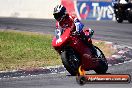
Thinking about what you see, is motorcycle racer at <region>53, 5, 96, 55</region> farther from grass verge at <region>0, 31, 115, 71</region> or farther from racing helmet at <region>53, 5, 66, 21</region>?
grass verge at <region>0, 31, 115, 71</region>

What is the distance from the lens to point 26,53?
16.0 metres

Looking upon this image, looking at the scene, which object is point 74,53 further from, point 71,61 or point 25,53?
point 25,53

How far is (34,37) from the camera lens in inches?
835

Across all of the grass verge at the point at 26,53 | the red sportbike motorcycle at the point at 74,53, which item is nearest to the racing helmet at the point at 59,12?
the red sportbike motorcycle at the point at 74,53

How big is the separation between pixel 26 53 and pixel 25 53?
0.04 m

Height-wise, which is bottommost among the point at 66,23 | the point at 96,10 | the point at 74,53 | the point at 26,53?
the point at 96,10

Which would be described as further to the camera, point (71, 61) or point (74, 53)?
point (74, 53)

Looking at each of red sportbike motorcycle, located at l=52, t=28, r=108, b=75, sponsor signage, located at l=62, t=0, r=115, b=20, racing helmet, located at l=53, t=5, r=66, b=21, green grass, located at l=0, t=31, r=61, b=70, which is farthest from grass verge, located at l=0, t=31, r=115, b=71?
sponsor signage, located at l=62, t=0, r=115, b=20

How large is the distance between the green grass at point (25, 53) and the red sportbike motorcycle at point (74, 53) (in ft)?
8.17

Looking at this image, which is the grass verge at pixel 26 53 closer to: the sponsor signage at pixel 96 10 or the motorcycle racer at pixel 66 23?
the motorcycle racer at pixel 66 23

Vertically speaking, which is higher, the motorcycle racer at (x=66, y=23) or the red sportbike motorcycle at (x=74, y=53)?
the motorcycle racer at (x=66, y=23)

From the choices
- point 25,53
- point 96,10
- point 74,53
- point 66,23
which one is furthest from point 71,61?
point 96,10

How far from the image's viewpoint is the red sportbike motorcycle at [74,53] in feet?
35.8

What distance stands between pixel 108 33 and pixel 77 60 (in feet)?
44.3
